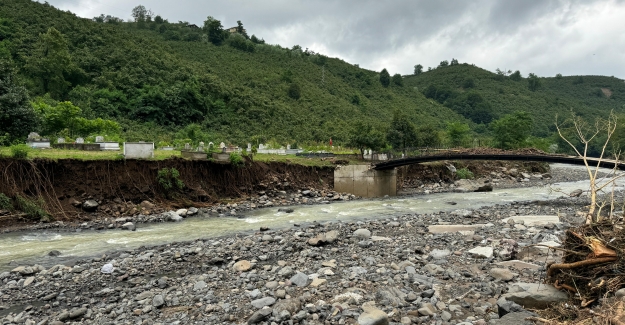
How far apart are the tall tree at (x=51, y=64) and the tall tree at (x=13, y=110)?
27.4 meters

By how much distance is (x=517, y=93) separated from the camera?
13650 cm

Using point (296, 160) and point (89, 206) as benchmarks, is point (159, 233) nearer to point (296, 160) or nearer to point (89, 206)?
point (89, 206)

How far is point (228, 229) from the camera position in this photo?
17.2m

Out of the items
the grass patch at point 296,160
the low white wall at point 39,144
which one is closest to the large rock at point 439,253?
the grass patch at point 296,160

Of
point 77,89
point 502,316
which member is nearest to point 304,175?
point 502,316

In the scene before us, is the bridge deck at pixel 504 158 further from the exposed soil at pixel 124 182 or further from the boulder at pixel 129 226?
the boulder at pixel 129 226

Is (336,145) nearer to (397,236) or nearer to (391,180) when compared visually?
(391,180)

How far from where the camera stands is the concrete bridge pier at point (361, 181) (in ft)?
112

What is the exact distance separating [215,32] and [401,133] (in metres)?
75.6

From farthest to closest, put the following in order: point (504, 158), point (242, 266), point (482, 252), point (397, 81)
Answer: point (397, 81) < point (504, 158) < point (242, 266) < point (482, 252)

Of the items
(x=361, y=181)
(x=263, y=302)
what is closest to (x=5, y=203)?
(x=263, y=302)

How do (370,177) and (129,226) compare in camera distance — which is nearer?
(129,226)

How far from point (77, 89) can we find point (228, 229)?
155 feet

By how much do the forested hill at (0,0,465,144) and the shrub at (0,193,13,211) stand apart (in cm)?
2277
